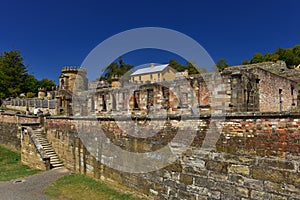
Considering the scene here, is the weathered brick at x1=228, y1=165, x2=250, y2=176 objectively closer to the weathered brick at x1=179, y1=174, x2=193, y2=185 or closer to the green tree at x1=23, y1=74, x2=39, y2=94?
the weathered brick at x1=179, y1=174, x2=193, y2=185

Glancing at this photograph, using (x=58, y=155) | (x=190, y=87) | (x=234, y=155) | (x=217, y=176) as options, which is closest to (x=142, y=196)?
(x=217, y=176)

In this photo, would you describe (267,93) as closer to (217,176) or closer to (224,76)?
(224,76)

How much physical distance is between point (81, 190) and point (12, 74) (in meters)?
43.3

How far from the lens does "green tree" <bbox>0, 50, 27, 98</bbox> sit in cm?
4525

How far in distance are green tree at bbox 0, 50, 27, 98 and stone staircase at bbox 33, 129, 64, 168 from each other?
3358 cm

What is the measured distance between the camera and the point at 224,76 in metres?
10.4

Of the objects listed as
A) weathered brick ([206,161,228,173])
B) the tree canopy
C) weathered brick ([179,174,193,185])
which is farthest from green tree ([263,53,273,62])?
weathered brick ([206,161,228,173])

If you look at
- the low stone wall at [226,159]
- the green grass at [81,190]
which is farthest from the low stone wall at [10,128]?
the low stone wall at [226,159]

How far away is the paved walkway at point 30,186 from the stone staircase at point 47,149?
2.26 feet

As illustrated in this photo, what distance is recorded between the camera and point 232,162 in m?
6.61

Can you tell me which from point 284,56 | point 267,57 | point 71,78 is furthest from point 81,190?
point 284,56

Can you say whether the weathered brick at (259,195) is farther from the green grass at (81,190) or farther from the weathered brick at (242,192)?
the green grass at (81,190)

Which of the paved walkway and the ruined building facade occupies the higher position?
the ruined building facade

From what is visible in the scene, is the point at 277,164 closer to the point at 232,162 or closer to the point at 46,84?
the point at 232,162
